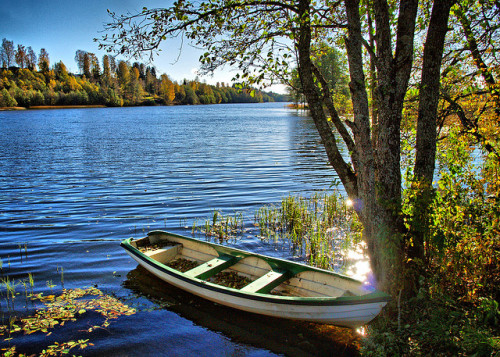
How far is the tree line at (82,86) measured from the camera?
113469mm

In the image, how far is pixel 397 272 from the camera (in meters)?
6.04

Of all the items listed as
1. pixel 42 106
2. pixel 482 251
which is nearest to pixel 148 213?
pixel 482 251

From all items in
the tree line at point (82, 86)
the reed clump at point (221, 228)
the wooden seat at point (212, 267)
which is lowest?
the reed clump at point (221, 228)

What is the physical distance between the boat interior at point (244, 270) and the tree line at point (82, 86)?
86.9 m

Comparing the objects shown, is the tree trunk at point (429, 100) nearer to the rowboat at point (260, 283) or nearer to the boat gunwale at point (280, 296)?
the boat gunwale at point (280, 296)

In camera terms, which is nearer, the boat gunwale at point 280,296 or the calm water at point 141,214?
the boat gunwale at point 280,296

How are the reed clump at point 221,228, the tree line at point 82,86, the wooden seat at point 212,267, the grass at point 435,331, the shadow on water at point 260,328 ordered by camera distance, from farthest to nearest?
the tree line at point 82,86
the reed clump at point 221,228
the wooden seat at point 212,267
the shadow on water at point 260,328
the grass at point 435,331

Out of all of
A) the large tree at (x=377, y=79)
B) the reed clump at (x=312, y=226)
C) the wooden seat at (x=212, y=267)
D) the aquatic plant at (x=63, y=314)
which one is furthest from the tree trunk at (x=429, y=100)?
the aquatic plant at (x=63, y=314)

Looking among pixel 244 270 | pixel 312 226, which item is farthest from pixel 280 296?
pixel 312 226

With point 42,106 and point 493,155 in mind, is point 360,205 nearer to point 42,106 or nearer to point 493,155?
point 493,155

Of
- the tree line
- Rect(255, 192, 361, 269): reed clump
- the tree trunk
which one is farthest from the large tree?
the tree line

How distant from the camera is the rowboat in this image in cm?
599

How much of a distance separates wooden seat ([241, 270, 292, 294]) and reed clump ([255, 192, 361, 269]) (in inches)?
70.5

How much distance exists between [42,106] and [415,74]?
130330 millimetres
